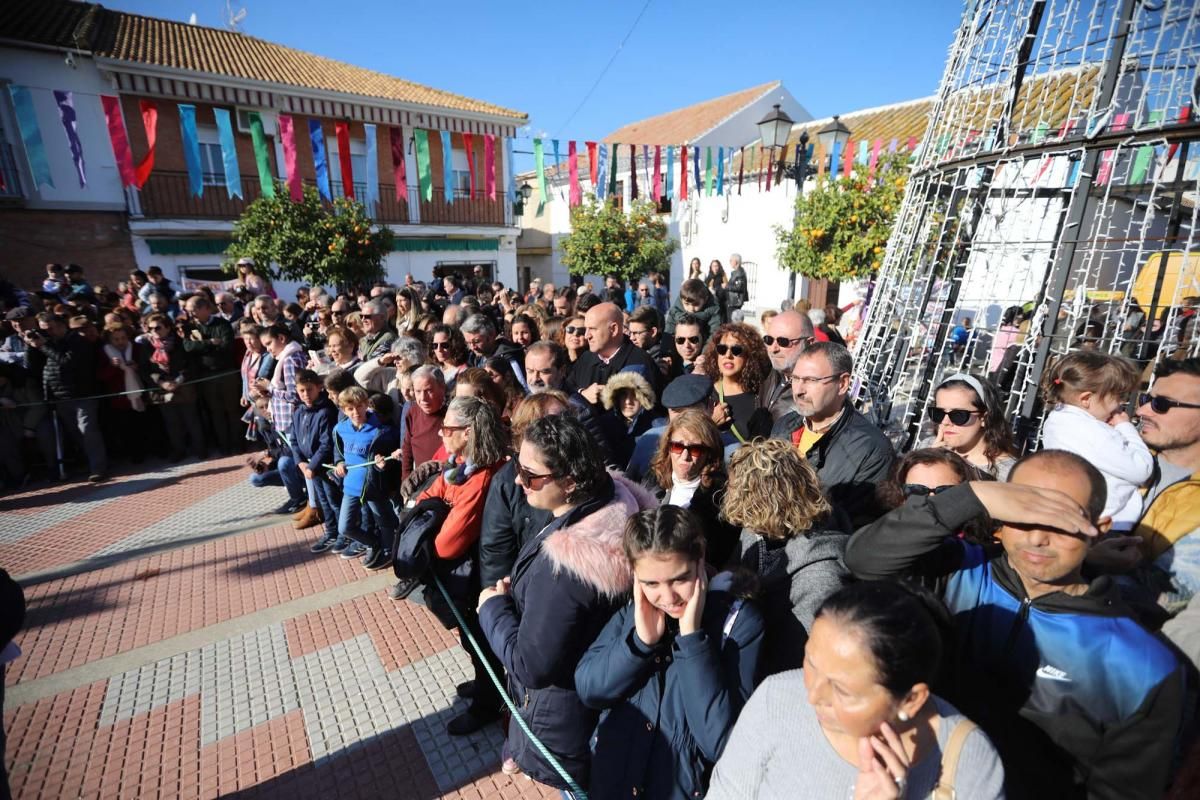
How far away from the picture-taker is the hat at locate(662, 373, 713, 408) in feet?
10.7

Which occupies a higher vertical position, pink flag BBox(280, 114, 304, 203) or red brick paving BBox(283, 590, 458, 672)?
pink flag BBox(280, 114, 304, 203)

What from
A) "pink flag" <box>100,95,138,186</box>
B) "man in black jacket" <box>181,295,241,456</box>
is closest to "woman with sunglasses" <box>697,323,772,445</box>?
"man in black jacket" <box>181,295,241,456</box>

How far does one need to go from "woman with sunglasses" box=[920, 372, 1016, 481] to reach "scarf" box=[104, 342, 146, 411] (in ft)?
26.4

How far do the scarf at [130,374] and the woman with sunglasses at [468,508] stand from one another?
5.89 meters

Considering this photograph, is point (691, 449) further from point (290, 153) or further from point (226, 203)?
point (226, 203)

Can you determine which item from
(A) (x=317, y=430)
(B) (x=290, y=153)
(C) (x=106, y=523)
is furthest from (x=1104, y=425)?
(B) (x=290, y=153)

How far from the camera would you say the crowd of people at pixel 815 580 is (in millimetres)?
1302

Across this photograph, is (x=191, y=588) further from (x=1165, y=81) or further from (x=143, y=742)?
(x=1165, y=81)

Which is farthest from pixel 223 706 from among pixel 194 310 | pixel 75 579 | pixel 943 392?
pixel 194 310

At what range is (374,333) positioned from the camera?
6203mm

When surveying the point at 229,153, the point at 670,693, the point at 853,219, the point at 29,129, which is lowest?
the point at 670,693

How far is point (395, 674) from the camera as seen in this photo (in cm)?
342

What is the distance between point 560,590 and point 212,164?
1896 centimetres

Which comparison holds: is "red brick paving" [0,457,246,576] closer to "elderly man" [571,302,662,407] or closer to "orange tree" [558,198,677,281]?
"elderly man" [571,302,662,407]
